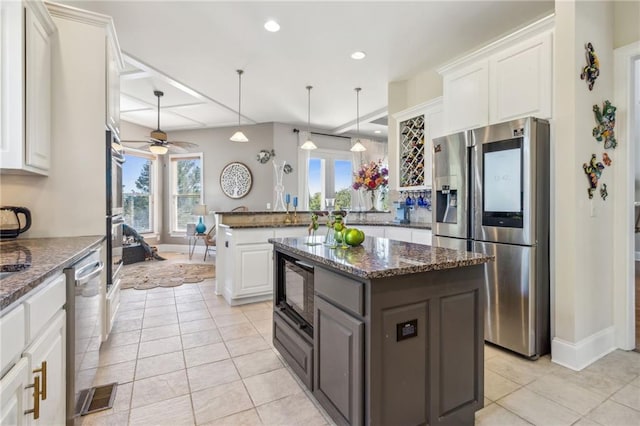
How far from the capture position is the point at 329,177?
748 centimetres

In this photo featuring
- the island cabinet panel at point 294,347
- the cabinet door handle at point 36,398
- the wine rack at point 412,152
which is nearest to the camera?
the cabinet door handle at point 36,398

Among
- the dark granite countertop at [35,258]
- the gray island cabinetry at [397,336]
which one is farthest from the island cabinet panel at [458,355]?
the dark granite countertop at [35,258]

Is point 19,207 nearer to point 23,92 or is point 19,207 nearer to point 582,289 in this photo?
point 23,92

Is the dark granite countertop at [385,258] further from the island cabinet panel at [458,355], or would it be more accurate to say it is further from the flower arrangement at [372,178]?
the flower arrangement at [372,178]

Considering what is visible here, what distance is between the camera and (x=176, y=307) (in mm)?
3594

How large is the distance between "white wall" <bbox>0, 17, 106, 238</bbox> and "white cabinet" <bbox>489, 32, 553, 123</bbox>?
3148 mm

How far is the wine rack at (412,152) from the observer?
4.08m

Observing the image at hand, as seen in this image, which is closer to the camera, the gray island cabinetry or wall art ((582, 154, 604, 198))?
the gray island cabinetry

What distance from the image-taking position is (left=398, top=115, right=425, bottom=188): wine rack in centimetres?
408

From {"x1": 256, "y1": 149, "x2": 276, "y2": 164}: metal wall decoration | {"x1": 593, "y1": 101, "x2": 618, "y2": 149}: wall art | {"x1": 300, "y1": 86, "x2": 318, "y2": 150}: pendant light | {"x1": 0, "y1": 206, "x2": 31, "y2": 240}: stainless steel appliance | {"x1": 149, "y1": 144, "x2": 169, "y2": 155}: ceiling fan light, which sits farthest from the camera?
{"x1": 256, "y1": 149, "x2": 276, "y2": 164}: metal wall decoration

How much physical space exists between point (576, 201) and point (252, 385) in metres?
2.55

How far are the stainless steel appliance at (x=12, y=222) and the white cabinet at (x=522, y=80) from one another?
3.62m

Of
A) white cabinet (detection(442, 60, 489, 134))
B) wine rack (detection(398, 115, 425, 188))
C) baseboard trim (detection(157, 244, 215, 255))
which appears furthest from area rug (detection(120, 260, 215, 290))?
white cabinet (detection(442, 60, 489, 134))

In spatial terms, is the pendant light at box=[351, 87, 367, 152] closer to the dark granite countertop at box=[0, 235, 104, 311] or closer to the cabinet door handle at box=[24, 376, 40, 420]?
the dark granite countertop at box=[0, 235, 104, 311]
